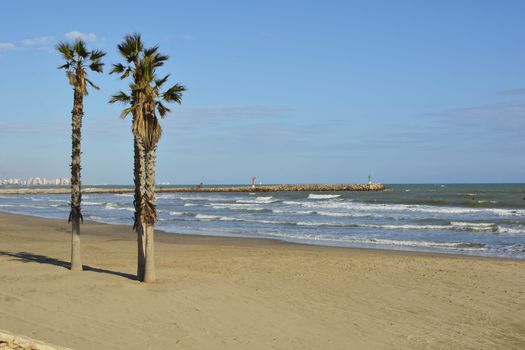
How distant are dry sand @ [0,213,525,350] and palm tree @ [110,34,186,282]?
156 centimetres

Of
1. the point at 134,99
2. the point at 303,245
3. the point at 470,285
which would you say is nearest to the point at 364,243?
the point at 303,245

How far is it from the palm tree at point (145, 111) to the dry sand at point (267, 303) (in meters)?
1.56

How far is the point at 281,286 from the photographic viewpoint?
39.2 ft

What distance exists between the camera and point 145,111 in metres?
11.1

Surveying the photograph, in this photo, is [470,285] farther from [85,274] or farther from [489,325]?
[85,274]

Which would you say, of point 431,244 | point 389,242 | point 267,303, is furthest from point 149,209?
point 431,244

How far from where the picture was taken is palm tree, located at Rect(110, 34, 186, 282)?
11047 millimetres

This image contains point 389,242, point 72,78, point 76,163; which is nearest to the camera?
point 72,78

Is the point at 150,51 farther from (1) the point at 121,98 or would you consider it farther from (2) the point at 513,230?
(2) the point at 513,230

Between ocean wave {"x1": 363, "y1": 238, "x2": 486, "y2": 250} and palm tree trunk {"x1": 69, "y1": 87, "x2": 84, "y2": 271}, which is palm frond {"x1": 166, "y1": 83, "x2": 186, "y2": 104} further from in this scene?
ocean wave {"x1": 363, "y1": 238, "x2": 486, "y2": 250}

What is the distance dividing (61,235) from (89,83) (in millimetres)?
14991

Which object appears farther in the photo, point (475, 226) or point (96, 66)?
point (475, 226)

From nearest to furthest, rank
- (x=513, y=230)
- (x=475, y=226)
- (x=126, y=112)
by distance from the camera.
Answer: (x=126, y=112) < (x=513, y=230) < (x=475, y=226)

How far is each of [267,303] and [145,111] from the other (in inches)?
172
